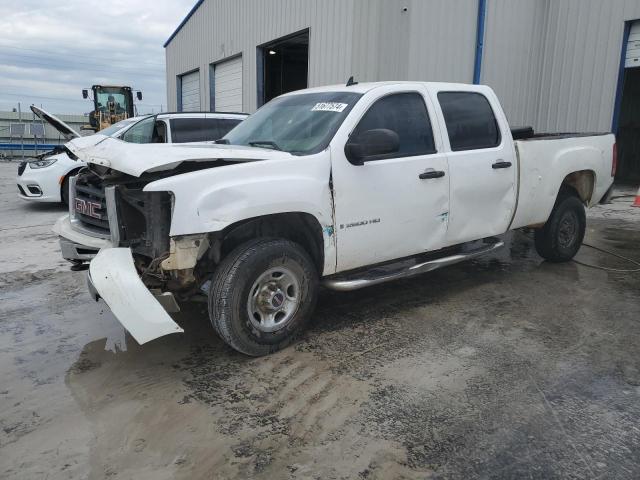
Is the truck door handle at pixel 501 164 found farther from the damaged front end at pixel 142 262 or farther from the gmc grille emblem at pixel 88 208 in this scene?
the gmc grille emblem at pixel 88 208

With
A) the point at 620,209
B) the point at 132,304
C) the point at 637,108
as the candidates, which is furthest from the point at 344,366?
the point at 637,108

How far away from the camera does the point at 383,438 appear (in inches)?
108

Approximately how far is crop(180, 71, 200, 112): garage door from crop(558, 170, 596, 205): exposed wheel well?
18.2m

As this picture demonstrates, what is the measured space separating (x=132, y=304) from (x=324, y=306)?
6.68 feet

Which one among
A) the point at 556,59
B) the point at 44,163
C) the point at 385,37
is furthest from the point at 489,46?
the point at 44,163

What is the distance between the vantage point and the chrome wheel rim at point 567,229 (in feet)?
19.9

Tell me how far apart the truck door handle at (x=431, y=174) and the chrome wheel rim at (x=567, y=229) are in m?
2.36

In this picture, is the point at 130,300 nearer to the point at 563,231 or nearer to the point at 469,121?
the point at 469,121

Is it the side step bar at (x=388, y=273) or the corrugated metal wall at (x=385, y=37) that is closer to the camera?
the side step bar at (x=388, y=273)

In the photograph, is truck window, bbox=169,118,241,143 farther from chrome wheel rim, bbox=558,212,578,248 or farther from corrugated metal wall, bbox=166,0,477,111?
chrome wheel rim, bbox=558,212,578,248

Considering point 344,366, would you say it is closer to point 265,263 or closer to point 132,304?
point 265,263

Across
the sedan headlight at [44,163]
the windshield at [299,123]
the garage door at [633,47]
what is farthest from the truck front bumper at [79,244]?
the garage door at [633,47]

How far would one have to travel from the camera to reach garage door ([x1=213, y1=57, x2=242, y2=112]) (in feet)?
58.3

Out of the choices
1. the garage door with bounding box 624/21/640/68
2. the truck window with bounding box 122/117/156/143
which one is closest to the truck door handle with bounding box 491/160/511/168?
the truck window with bounding box 122/117/156/143
